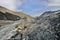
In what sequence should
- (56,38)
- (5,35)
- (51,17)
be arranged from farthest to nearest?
(5,35), (51,17), (56,38)

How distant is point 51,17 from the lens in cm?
2066

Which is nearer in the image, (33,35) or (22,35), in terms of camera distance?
(33,35)

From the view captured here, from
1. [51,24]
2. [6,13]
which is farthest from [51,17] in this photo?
[6,13]

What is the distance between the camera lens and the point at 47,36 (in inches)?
738

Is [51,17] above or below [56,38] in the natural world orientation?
above

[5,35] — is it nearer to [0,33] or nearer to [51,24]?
[0,33]

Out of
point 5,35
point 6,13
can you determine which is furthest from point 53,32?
point 6,13

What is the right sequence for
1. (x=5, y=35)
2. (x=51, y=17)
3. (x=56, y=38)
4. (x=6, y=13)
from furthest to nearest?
(x=6, y=13) < (x=5, y=35) < (x=51, y=17) < (x=56, y=38)

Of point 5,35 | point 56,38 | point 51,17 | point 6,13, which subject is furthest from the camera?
point 6,13

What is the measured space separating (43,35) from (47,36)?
408 mm

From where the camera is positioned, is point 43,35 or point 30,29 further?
A: point 30,29

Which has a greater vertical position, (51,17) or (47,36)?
(51,17)

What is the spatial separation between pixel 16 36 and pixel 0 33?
3679mm

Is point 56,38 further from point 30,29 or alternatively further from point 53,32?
point 30,29
